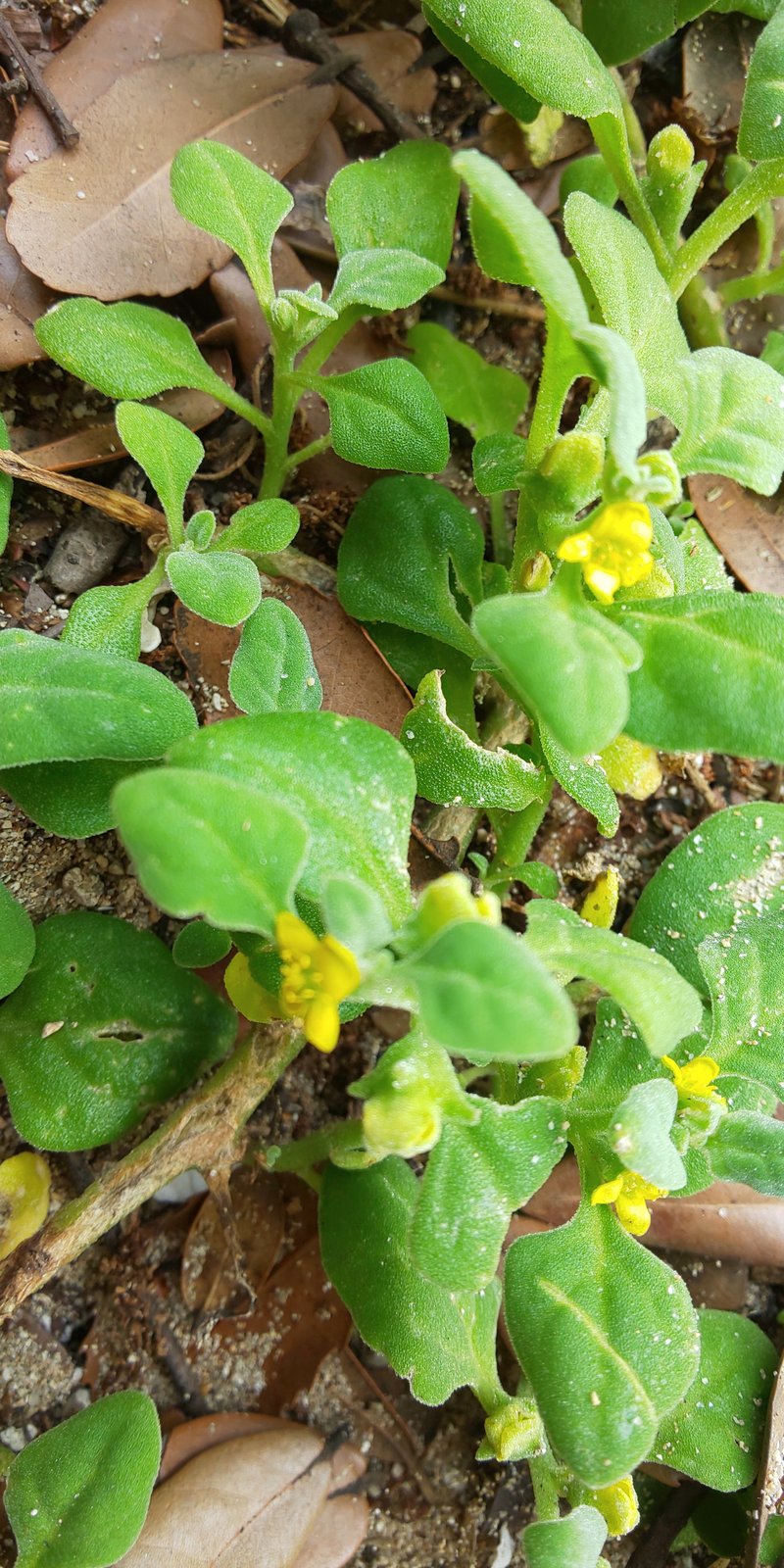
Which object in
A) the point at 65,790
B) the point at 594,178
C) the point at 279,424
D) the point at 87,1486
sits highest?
the point at 594,178

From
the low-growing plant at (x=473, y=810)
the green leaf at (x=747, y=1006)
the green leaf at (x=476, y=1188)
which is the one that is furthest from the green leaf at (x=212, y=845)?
the green leaf at (x=747, y=1006)

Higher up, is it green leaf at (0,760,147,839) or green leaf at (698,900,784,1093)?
green leaf at (0,760,147,839)

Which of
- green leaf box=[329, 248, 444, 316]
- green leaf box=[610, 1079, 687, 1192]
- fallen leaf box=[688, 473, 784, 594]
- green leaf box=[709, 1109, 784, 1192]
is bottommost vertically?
green leaf box=[709, 1109, 784, 1192]

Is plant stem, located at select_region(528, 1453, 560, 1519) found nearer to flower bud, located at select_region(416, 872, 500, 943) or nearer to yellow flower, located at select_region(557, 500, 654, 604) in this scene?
flower bud, located at select_region(416, 872, 500, 943)

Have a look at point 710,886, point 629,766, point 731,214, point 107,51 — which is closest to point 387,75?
point 107,51

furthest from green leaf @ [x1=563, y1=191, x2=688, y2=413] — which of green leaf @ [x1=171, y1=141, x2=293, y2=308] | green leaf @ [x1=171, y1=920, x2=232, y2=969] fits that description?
green leaf @ [x1=171, y1=920, x2=232, y2=969]

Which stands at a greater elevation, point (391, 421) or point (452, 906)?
point (391, 421)

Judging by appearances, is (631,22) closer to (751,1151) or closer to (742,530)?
(742,530)

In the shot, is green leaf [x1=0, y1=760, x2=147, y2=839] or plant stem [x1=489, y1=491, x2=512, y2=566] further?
plant stem [x1=489, y1=491, x2=512, y2=566]
